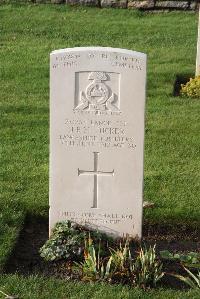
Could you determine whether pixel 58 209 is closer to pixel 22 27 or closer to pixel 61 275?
pixel 61 275

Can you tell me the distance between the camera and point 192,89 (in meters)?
9.88

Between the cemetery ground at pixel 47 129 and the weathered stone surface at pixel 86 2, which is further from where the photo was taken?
the weathered stone surface at pixel 86 2

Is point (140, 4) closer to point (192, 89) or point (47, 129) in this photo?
point (192, 89)

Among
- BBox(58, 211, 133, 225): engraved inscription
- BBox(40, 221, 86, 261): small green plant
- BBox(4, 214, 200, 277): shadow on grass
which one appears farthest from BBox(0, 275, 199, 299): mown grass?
BBox(58, 211, 133, 225): engraved inscription

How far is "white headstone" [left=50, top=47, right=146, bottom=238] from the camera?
5.43 m

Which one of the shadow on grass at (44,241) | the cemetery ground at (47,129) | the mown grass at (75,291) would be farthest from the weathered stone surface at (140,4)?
the mown grass at (75,291)

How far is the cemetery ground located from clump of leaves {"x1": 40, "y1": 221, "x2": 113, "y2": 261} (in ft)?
0.58

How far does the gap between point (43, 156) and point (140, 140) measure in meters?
2.21

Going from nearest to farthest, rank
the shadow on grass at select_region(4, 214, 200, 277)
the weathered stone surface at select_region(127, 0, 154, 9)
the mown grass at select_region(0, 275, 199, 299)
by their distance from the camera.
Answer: the mown grass at select_region(0, 275, 199, 299) < the shadow on grass at select_region(4, 214, 200, 277) < the weathered stone surface at select_region(127, 0, 154, 9)

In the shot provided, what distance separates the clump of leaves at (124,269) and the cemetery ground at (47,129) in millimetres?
108

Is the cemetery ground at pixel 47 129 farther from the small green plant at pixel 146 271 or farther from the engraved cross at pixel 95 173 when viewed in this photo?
the engraved cross at pixel 95 173

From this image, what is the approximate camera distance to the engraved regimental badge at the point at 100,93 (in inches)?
215

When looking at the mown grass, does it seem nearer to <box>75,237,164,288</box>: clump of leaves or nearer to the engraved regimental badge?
<box>75,237,164,288</box>: clump of leaves

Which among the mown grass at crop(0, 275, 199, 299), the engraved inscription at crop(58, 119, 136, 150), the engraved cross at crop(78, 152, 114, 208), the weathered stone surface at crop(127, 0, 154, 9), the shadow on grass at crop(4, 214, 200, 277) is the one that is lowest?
the mown grass at crop(0, 275, 199, 299)
